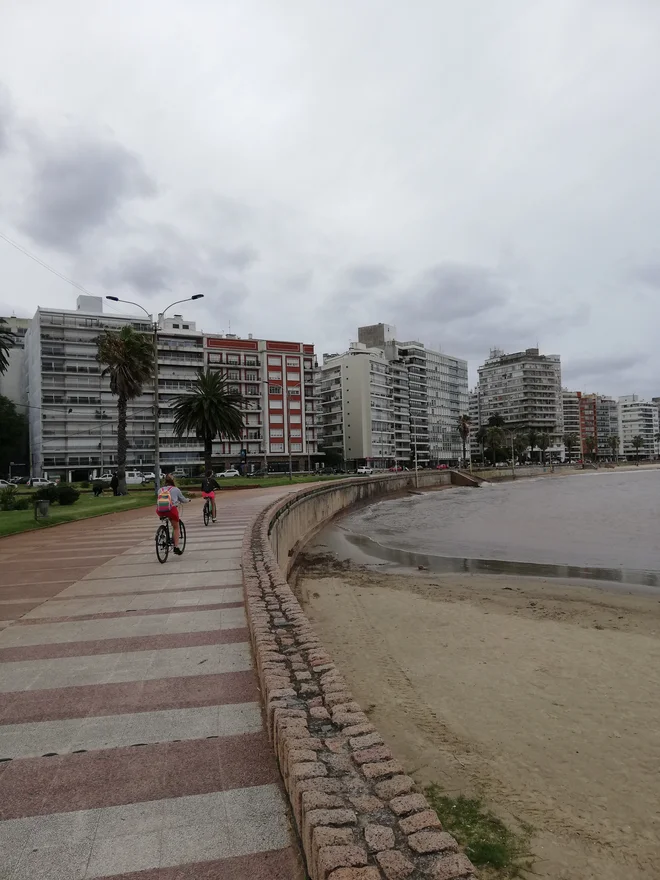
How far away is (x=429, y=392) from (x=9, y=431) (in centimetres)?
9062

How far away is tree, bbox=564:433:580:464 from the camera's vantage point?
17662 centimetres

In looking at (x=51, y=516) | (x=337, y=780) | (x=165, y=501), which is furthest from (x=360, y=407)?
(x=337, y=780)

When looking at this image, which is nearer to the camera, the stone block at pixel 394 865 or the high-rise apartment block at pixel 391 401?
the stone block at pixel 394 865

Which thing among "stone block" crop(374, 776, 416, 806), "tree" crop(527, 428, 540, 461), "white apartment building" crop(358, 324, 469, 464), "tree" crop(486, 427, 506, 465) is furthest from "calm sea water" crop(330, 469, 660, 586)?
"tree" crop(527, 428, 540, 461)

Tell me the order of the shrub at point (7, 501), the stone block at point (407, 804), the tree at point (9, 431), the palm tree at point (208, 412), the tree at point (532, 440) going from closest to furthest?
the stone block at point (407, 804), the shrub at point (7, 501), the palm tree at point (208, 412), the tree at point (9, 431), the tree at point (532, 440)

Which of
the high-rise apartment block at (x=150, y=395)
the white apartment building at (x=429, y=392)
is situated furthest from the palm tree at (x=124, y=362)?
the white apartment building at (x=429, y=392)

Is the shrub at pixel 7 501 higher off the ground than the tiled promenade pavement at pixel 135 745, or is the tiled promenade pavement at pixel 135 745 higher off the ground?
the shrub at pixel 7 501

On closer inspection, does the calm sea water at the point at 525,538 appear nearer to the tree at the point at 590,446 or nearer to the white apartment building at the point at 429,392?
the white apartment building at the point at 429,392

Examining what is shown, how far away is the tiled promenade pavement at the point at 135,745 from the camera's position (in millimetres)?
2879

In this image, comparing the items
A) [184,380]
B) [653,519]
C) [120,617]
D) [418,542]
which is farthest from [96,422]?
[120,617]

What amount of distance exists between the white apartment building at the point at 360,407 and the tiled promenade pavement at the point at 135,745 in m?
103

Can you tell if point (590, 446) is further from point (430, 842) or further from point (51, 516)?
point (430, 842)

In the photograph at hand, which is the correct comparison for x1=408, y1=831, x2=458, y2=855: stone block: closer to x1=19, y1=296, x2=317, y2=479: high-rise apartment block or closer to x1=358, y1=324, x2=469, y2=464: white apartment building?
x1=19, y1=296, x2=317, y2=479: high-rise apartment block

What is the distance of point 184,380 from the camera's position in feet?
285
